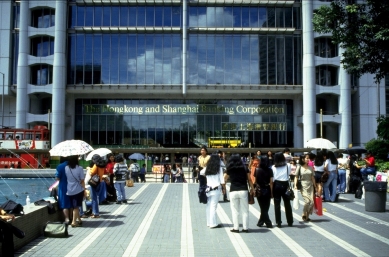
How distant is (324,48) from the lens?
1944 inches

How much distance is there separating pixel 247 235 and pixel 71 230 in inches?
168

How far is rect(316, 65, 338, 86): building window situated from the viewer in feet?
162

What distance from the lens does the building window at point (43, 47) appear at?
164 ft

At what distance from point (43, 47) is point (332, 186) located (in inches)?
A: 1624

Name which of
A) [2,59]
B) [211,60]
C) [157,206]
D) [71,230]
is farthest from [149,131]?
[71,230]

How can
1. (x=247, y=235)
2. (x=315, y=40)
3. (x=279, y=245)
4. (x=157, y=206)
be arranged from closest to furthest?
(x=279, y=245) → (x=247, y=235) → (x=157, y=206) → (x=315, y=40)

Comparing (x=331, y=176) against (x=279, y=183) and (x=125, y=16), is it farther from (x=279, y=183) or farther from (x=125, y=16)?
(x=125, y=16)

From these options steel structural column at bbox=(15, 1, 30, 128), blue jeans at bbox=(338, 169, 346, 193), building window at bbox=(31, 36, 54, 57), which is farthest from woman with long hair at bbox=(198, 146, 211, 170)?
building window at bbox=(31, 36, 54, 57)

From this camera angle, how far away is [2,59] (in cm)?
5056

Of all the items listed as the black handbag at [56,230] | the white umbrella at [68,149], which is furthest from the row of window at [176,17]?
the black handbag at [56,230]

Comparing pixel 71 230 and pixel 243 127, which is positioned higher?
pixel 243 127

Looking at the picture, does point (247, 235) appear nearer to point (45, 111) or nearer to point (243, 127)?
point (243, 127)

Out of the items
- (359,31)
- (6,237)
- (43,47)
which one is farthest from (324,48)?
(6,237)

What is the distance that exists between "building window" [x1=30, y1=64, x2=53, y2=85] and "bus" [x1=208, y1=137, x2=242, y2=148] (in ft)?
61.8
